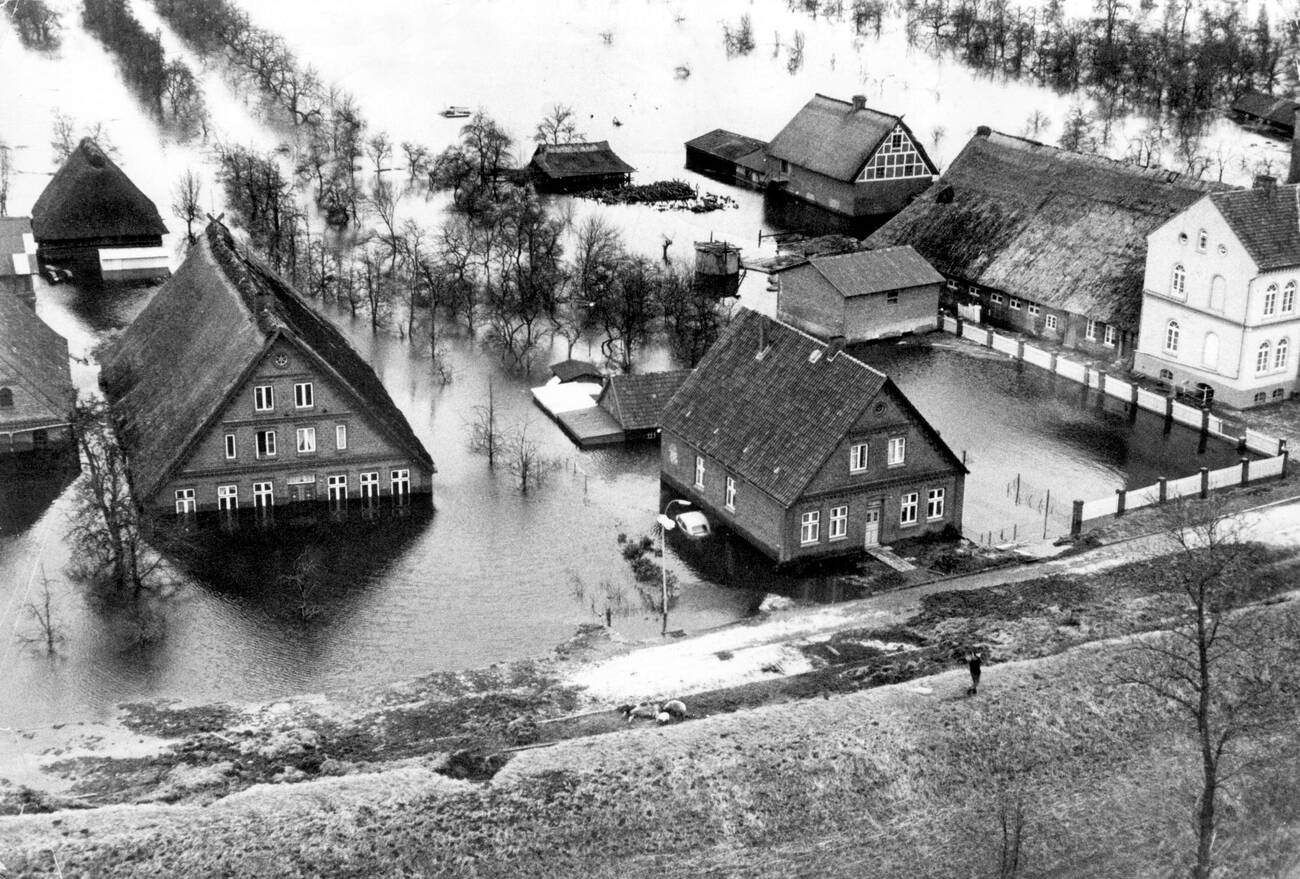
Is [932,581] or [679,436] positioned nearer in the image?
[932,581]

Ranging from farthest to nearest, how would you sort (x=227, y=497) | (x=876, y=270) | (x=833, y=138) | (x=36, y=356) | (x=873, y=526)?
(x=833, y=138) → (x=876, y=270) → (x=36, y=356) → (x=227, y=497) → (x=873, y=526)

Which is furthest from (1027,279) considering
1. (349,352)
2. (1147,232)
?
(349,352)

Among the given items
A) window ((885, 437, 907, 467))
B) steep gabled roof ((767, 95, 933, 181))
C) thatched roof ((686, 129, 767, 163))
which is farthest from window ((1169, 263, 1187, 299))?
thatched roof ((686, 129, 767, 163))

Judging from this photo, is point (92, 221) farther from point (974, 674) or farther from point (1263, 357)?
point (974, 674)

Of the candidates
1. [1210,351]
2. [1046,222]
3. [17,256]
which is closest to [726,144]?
[1046,222]

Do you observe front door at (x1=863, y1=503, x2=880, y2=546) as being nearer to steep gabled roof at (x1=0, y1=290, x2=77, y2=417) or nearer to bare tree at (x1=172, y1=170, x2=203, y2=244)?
steep gabled roof at (x1=0, y1=290, x2=77, y2=417)

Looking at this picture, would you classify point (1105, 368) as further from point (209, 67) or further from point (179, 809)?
point (209, 67)
